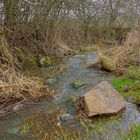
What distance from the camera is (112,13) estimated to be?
26.4 m

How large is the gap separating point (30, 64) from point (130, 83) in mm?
4506

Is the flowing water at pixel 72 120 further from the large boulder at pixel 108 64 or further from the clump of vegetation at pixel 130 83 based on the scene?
the large boulder at pixel 108 64

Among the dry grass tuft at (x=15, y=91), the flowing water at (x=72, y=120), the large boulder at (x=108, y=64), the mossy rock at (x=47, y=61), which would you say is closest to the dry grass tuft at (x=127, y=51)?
the large boulder at (x=108, y=64)

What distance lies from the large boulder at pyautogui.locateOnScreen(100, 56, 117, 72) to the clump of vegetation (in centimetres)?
63

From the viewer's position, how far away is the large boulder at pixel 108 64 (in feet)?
41.4

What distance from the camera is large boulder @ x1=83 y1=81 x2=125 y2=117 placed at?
7.61m

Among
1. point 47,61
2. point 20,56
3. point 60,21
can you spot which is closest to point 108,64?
point 47,61

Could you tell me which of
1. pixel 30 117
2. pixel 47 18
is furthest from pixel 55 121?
pixel 47 18

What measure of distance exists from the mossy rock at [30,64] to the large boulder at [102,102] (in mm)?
5167

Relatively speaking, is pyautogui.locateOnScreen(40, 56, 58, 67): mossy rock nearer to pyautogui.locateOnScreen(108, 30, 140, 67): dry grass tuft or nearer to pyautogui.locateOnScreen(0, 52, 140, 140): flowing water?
pyautogui.locateOnScreen(108, 30, 140, 67): dry grass tuft

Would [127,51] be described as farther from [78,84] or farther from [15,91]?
[15,91]

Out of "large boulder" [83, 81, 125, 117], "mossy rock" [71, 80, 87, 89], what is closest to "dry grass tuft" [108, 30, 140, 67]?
"mossy rock" [71, 80, 87, 89]

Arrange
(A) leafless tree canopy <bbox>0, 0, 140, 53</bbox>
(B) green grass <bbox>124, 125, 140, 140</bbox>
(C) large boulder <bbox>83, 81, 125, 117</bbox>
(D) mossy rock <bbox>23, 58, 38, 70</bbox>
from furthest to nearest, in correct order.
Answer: (A) leafless tree canopy <bbox>0, 0, 140, 53</bbox> → (D) mossy rock <bbox>23, 58, 38, 70</bbox> → (C) large boulder <bbox>83, 81, 125, 117</bbox> → (B) green grass <bbox>124, 125, 140, 140</bbox>

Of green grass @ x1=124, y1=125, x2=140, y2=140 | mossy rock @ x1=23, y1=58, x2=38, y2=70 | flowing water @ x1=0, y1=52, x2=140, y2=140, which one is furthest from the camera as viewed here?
mossy rock @ x1=23, y1=58, x2=38, y2=70
